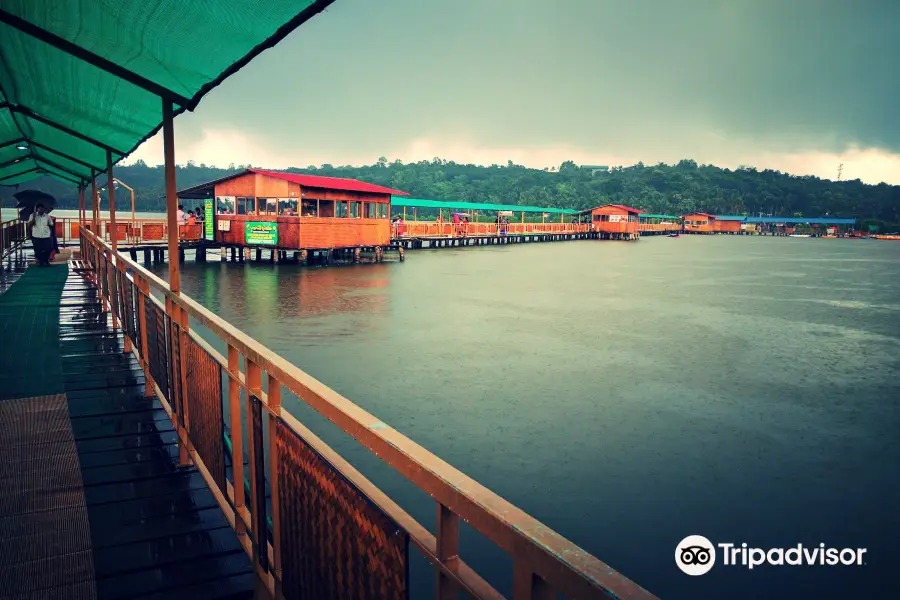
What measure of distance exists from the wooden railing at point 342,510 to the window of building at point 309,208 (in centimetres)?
2329

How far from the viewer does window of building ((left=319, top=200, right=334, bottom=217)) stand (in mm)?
27719

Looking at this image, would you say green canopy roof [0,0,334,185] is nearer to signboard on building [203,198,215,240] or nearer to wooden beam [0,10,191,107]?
wooden beam [0,10,191,107]

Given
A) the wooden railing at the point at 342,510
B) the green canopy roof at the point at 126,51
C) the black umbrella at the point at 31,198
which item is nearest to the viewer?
the wooden railing at the point at 342,510

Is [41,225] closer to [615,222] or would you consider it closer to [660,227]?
[615,222]

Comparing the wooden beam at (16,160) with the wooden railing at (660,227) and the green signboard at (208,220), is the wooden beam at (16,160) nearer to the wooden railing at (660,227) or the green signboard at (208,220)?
the green signboard at (208,220)

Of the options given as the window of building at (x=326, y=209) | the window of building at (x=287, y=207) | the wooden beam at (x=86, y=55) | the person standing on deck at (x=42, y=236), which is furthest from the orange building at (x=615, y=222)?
the wooden beam at (x=86, y=55)

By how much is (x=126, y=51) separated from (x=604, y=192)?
175m

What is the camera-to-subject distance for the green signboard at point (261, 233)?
26531 mm

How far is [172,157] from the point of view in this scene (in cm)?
443

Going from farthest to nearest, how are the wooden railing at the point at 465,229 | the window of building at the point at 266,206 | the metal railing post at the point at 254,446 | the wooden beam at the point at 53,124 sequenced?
the wooden railing at the point at 465,229 → the window of building at the point at 266,206 → the wooden beam at the point at 53,124 → the metal railing post at the point at 254,446

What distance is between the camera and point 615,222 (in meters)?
71.1

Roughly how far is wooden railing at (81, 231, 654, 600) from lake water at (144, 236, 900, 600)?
1.88 meters

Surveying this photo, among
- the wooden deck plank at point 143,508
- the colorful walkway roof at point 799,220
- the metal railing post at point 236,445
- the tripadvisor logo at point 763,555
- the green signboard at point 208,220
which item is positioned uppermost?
the colorful walkway roof at point 799,220

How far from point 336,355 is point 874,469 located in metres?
7.19
